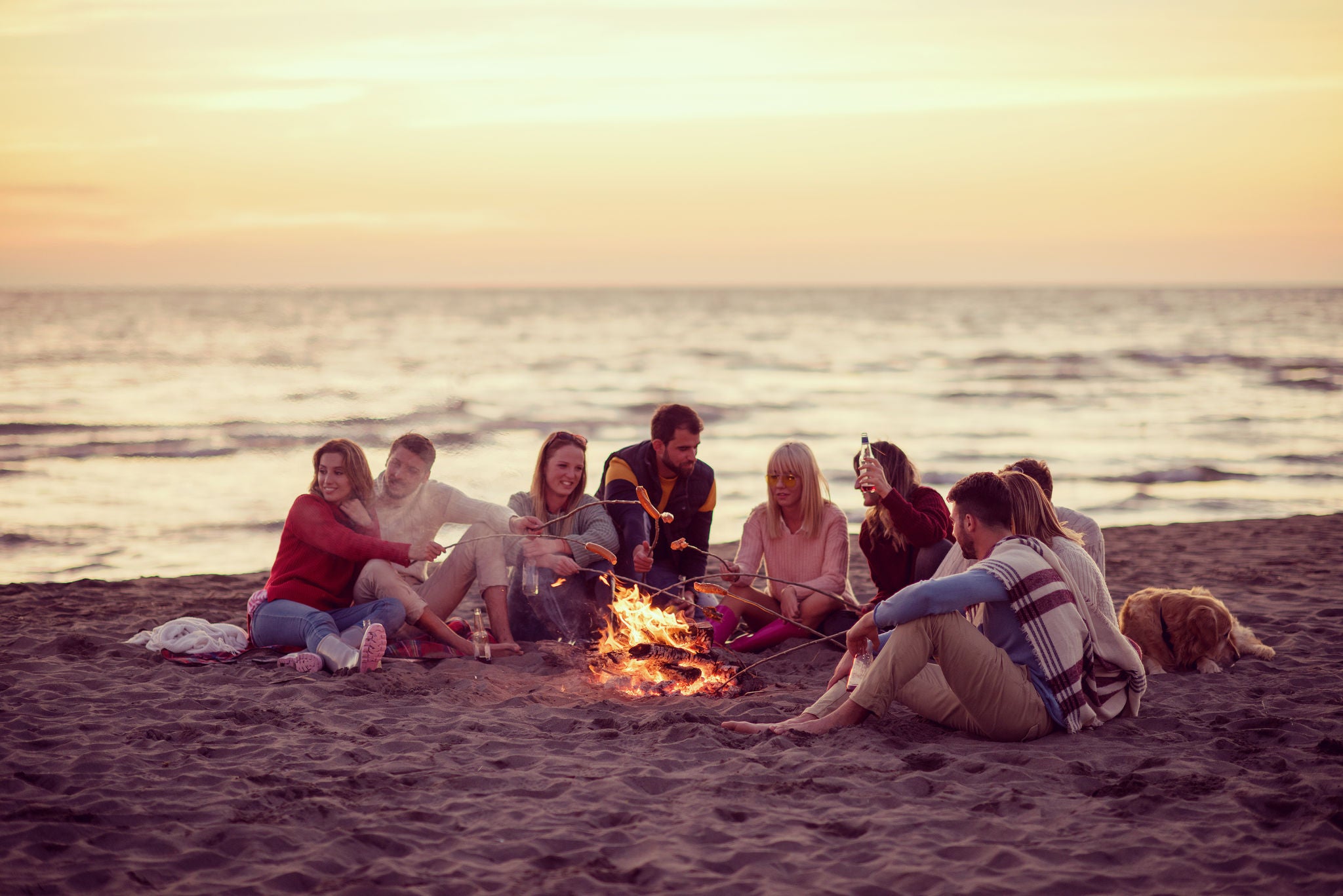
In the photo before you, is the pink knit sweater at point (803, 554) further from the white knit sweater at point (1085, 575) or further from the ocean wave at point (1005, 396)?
the ocean wave at point (1005, 396)

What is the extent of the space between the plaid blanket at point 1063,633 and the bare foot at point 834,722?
893mm

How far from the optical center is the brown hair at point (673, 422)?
7242 mm

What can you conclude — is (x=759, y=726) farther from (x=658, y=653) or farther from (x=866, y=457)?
(x=866, y=457)

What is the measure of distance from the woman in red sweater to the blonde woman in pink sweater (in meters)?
2.10

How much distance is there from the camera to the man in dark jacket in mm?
7270

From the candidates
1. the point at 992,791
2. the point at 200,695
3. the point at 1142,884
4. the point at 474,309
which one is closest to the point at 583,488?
the point at 200,695

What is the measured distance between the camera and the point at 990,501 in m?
5.20

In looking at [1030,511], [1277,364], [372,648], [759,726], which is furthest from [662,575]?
[1277,364]

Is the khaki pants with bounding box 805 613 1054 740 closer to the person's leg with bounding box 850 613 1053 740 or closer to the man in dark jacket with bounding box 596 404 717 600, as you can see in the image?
the person's leg with bounding box 850 613 1053 740

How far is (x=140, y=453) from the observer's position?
1898 cm

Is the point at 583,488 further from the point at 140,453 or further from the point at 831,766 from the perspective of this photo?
the point at 140,453

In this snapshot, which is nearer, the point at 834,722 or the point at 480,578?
the point at 834,722

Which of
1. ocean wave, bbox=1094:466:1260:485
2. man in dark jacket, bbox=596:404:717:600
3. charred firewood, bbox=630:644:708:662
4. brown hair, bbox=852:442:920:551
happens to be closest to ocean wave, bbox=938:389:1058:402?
ocean wave, bbox=1094:466:1260:485

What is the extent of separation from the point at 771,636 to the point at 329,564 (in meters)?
2.89
